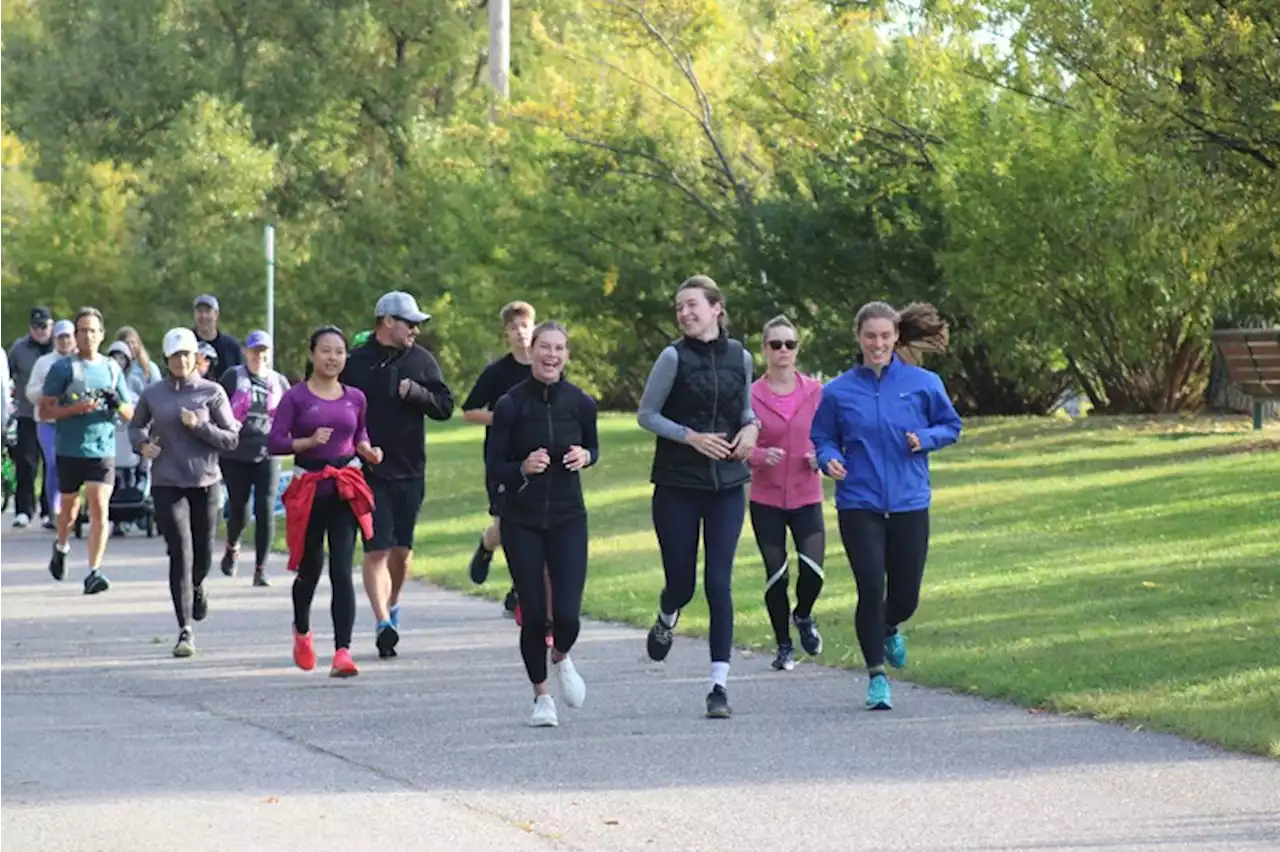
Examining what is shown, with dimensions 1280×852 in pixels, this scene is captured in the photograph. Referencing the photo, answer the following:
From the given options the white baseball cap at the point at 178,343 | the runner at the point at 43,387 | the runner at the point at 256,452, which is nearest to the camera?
the white baseball cap at the point at 178,343

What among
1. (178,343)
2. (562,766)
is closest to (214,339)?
(178,343)

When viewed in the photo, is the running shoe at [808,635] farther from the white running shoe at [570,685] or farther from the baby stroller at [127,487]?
the baby stroller at [127,487]

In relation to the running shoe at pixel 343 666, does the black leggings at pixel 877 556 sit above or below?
above

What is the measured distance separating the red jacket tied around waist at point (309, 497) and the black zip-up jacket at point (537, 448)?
182 cm

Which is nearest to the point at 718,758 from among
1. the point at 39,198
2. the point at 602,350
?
the point at 602,350

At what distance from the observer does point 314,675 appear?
12.9 m

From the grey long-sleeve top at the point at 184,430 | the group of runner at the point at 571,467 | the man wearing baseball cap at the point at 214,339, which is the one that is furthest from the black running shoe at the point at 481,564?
the man wearing baseball cap at the point at 214,339

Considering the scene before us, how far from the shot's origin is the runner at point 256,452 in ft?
60.6

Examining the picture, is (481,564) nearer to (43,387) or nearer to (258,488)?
(258,488)

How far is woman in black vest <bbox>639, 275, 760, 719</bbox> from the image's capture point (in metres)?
11.6

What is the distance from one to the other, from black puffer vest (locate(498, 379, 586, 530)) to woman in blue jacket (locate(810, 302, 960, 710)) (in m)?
1.10

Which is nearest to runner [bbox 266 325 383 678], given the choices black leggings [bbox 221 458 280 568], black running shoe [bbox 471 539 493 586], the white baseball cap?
the white baseball cap

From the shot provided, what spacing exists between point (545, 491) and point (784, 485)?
2055 mm

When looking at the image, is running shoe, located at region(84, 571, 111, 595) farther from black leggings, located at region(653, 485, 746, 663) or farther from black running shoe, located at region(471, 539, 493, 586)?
black leggings, located at region(653, 485, 746, 663)
